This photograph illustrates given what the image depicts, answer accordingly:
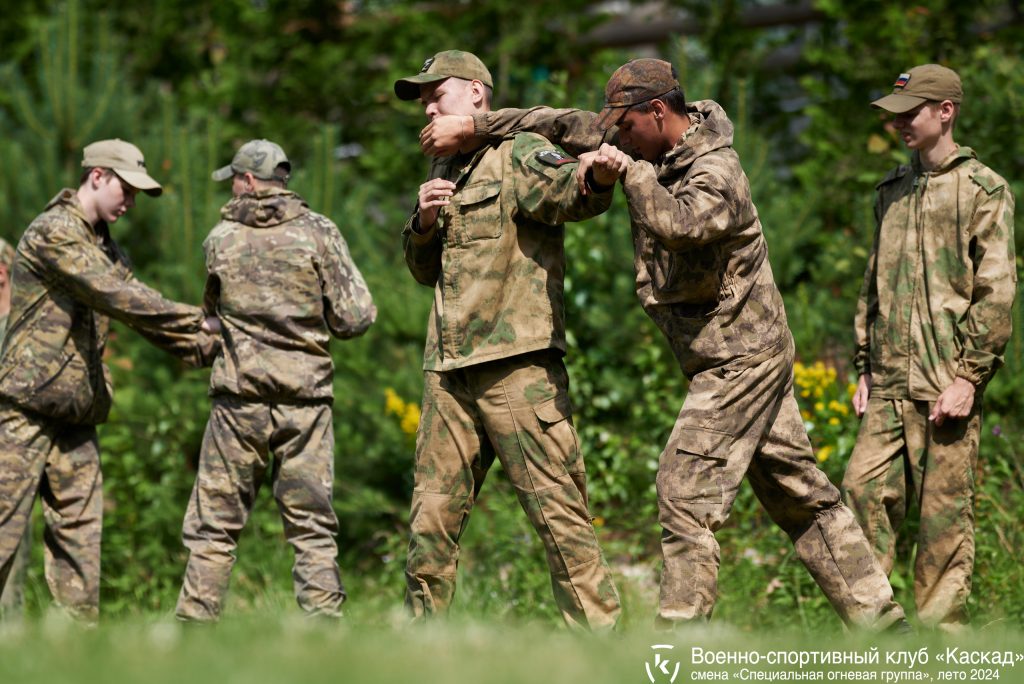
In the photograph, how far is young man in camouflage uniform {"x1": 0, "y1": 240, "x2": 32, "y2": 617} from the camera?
650 centimetres

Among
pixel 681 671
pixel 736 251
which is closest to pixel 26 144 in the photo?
pixel 736 251

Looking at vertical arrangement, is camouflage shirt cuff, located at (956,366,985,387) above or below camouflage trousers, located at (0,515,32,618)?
above

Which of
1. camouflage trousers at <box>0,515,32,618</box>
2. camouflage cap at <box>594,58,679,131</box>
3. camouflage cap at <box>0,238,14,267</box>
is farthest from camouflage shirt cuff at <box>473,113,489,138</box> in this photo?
camouflage trousers at <box>0,515,32,618</box>

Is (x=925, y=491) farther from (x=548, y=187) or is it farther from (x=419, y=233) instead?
(x=419, y=233)

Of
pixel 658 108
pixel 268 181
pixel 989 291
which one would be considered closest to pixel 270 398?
pixel 268 181

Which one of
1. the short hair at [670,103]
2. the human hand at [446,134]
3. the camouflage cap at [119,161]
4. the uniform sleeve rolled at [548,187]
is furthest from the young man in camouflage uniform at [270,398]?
the short hair at [670,103]

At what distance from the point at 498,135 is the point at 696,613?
75.3 inches

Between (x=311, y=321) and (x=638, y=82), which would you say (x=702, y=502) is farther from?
(x=311, y=321)

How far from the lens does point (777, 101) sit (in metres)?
9.53

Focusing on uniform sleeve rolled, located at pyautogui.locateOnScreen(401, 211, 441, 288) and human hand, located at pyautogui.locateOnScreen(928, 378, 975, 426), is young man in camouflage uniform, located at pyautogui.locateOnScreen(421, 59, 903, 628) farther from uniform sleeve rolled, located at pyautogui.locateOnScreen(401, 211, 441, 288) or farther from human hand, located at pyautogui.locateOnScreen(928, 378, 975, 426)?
human hand, located at pyautogui.locateOnScreen(928, 378, 975, 426)

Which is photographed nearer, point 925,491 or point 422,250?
point 422,250

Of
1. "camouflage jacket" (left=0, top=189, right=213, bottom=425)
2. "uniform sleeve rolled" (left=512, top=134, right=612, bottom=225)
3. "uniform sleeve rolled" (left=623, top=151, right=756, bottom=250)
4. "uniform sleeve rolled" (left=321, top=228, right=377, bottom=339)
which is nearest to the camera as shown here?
"uniform sleeve rolled" (left=623, top=151, right=756, bottom=250)

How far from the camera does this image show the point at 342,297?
19.9 feet

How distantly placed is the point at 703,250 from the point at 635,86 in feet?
2.06
